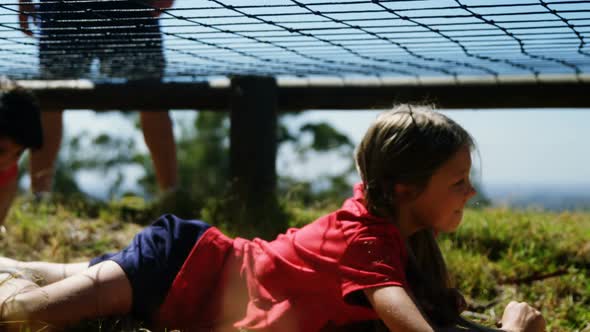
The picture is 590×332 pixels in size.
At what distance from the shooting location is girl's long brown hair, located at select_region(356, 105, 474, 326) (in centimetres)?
195

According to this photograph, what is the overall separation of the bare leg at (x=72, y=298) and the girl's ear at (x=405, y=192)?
0.87 metres

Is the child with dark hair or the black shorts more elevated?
the black shorts

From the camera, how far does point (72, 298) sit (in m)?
2.08

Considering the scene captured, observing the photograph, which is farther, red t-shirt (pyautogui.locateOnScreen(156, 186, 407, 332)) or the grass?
the grass

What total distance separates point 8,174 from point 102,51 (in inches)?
24.6

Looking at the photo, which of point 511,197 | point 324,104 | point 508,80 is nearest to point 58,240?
point 324,104

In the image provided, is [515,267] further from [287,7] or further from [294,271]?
[287,7]

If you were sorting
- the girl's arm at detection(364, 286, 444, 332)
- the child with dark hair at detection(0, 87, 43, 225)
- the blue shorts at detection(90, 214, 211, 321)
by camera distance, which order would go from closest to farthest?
the girl's arm at detection(364, 286, 444, 332), the blue shorts at detection(90, 214, 211, 321), the child with dark hair at detection(0, 87, 43, 225)

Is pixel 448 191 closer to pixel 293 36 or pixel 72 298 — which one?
pixel 293 36

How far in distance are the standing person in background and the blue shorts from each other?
70 centimetres

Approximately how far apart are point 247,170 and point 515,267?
1.50m

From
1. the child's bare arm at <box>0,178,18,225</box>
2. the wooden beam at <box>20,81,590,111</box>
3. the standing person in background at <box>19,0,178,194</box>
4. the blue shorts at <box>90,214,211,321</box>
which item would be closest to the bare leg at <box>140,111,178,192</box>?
the standing person in background at <box>19,0,178,194</box>

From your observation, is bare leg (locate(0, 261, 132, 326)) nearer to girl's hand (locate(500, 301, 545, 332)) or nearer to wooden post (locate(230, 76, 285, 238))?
girl's hand (locate(500, 301, 545, 332))

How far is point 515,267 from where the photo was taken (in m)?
3.03
